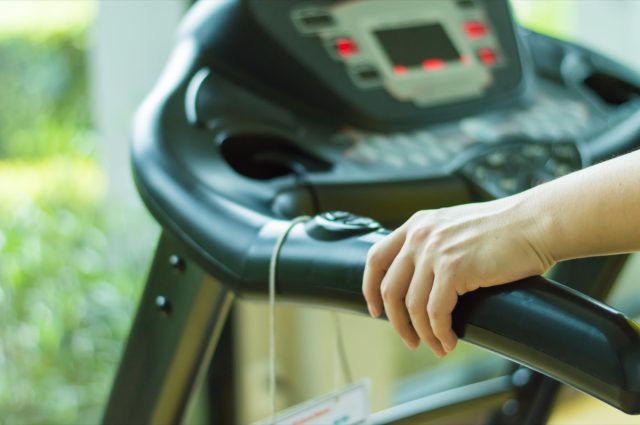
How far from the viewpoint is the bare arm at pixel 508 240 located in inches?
30.9

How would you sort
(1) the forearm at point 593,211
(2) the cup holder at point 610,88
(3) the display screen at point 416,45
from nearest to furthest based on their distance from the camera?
(1) the forearm at point 593,211
(3) the display screen at point 416,45
(2) the cup holder at point 610,88

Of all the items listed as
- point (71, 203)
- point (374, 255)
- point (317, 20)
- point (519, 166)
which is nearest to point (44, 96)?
point (71, 203)

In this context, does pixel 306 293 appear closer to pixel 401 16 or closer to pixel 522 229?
pixel 522 229

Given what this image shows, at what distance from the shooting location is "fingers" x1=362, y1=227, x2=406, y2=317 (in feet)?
2.79

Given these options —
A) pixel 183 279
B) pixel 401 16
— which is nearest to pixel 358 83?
pixel 401 16

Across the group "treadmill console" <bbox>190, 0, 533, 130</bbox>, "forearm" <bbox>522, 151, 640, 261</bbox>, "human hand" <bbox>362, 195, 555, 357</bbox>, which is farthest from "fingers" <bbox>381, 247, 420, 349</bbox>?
"treadmill console" <bbox>190, 0, 533, 130</bbox>

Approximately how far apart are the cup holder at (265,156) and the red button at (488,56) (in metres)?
0.32

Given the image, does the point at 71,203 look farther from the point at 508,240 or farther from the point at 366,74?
the point at 508,240

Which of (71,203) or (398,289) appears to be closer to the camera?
(398,289)

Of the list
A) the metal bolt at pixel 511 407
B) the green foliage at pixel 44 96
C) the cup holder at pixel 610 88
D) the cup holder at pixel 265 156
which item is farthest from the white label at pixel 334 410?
the green foliage at pixel 44 96

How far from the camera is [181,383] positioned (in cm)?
121

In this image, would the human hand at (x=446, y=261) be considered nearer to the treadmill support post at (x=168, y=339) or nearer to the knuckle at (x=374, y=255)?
the knuckle at (x=374, y=255)

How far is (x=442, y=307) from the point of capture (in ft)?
2.62

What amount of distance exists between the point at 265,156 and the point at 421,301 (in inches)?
19.7
